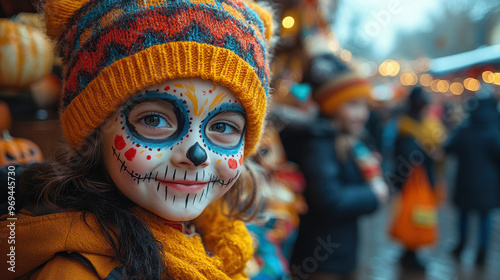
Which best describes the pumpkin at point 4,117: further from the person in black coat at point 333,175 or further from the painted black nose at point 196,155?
the person in black coat at point 333,175

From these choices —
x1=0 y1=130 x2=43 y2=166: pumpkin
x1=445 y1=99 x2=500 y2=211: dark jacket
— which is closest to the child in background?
x1=0 y1=130 x2=43 y2=166: pumpkin

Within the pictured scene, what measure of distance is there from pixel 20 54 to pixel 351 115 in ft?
7.42

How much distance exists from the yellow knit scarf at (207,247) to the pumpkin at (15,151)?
88 centimetres

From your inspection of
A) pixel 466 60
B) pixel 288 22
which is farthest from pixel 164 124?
pixel 466 60

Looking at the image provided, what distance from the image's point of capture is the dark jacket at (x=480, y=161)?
4.63 metres

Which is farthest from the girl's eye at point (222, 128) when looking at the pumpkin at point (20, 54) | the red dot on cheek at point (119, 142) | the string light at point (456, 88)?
the string light at point (456, 88)

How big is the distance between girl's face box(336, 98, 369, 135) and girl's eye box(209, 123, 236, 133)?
2019mm

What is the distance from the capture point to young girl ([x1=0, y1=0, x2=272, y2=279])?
1109 mm

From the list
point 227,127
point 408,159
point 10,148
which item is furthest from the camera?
point 408,159

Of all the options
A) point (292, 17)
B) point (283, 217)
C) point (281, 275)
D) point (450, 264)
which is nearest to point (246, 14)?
point (281, 275)

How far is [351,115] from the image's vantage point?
123 inches

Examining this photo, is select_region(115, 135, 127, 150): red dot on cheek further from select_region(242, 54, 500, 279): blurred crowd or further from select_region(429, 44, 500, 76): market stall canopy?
select_region(429, 44, 500, 76): market stall canopy

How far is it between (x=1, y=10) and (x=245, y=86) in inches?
47.7

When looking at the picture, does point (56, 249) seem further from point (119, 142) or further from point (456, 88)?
point (456, 88)
